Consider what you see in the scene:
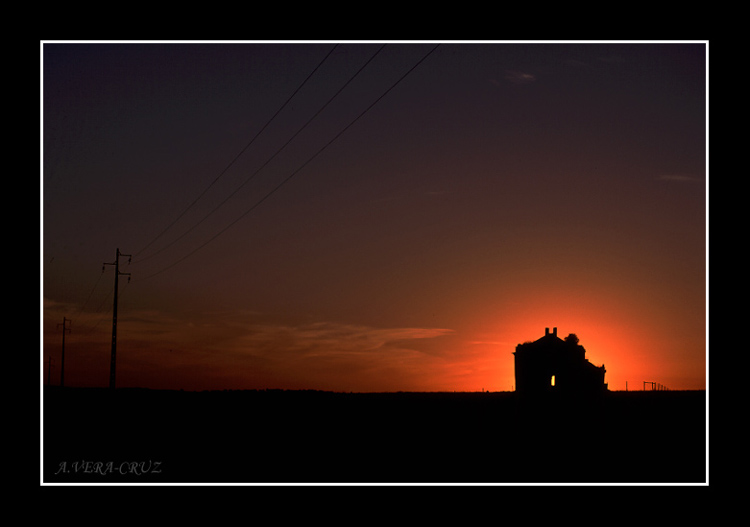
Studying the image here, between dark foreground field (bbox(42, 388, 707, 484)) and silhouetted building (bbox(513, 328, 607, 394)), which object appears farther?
silhouetted building (bbox(513, 328, 607, 394))

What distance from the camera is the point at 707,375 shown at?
14.5 metres

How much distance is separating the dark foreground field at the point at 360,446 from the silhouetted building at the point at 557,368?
2.59 ft

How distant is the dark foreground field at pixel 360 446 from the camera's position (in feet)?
90.3

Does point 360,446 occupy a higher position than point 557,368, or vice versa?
point 557,368

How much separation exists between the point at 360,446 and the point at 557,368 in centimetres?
1029

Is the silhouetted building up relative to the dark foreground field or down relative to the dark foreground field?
up

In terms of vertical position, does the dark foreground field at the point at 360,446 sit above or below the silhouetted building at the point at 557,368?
below

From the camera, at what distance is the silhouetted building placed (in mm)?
34938

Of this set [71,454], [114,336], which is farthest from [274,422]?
[71,454]

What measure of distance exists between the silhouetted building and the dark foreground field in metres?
0.79

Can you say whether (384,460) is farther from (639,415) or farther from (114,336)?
(639,415)

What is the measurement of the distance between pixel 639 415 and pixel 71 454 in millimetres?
41848

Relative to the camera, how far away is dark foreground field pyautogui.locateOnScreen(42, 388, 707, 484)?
90.3 ft

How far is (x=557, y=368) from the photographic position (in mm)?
34969
